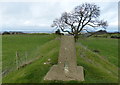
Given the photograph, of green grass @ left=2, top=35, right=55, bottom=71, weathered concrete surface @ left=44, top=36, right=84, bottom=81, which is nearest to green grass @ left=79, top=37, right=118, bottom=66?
green grass @ left=2, top=35, right=55, bottom=71

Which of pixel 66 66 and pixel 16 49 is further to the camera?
pixel 16 49

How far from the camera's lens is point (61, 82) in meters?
9.78

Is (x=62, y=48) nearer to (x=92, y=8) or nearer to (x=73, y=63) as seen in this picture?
(x=73, y=63)

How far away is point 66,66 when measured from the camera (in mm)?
10523

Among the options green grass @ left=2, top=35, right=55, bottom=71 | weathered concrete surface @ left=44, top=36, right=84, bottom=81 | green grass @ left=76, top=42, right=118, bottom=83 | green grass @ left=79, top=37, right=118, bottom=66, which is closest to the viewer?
weathered concrete surface @ left=44, top=36, right=84, bottom=81

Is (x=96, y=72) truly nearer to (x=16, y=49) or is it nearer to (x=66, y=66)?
(x=66, y=66)

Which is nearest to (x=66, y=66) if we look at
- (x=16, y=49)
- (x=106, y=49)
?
(x=16, y=49)

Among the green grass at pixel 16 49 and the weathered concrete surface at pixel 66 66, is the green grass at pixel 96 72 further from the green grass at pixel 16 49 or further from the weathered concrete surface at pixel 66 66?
the green grass at pixel 16 49

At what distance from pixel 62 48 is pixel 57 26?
10.6m

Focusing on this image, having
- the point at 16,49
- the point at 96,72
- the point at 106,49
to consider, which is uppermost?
the point at 16,49

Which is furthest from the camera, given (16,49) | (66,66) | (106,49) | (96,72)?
(106,49)

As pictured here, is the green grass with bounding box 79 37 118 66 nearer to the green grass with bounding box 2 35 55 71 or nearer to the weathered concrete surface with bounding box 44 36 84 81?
the green grass with bounding box 2 35 55 71

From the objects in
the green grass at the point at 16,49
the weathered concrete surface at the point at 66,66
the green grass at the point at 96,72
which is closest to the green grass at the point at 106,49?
the green grass at the point at 96,72

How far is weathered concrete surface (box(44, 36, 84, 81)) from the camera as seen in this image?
1025 cm
